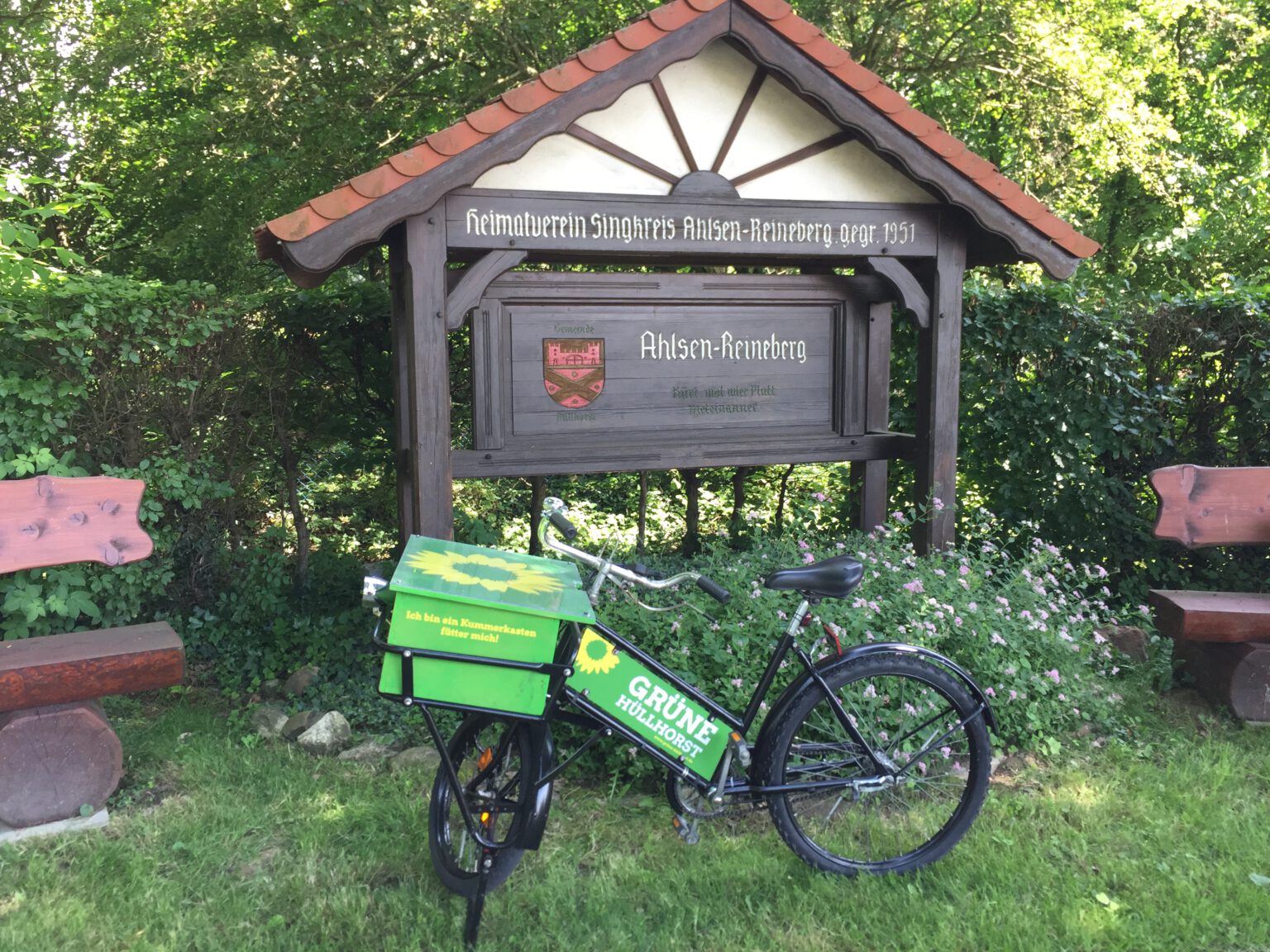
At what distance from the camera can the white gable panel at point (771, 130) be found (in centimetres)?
465

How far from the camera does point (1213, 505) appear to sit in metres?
4.57

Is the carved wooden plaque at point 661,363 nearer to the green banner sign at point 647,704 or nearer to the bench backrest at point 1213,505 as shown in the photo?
the bench backrest at point 1213,505

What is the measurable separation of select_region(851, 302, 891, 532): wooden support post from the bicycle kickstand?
341 cm

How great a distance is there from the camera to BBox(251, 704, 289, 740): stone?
14.2ft

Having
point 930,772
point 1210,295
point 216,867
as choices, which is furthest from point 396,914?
point 1210,295

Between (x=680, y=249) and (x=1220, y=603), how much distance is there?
2.98 metres

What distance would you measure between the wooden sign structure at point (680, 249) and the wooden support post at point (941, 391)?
0.01 metres

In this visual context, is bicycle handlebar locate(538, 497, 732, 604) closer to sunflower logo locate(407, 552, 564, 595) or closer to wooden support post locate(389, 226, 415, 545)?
sunflower logo locate(407, 552, 564, 595)

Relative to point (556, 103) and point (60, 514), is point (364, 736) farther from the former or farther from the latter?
point (556, 103)

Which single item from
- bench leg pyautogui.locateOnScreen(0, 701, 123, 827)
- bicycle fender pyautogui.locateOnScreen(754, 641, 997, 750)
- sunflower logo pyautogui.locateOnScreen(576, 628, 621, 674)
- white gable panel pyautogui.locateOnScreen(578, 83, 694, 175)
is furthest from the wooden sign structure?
bicycle fender pyautogui.locateOnScreen(754, 641, 997, 750)

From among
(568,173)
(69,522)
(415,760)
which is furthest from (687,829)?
(568,173)

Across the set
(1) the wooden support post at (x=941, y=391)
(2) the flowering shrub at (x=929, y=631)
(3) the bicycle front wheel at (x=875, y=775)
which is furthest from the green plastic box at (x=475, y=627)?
(1) the wooden support post at (x=941, y=391)

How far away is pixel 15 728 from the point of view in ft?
11.0

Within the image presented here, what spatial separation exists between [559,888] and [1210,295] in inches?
206
